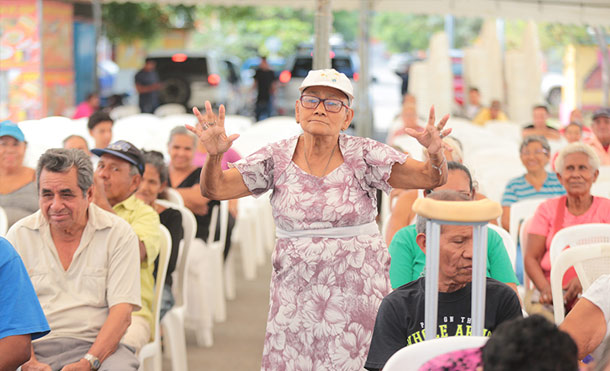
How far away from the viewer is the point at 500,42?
53.7 feet

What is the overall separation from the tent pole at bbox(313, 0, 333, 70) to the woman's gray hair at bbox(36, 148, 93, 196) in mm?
1919

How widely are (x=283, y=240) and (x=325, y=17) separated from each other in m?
2.36

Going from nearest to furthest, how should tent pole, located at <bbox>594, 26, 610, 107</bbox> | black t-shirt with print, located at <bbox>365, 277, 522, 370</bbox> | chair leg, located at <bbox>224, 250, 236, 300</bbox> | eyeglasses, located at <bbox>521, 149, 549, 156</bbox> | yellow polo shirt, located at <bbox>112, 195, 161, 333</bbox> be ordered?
black t-shirt with print, located at <bbox>365, 277, 522, 370</bbox> → yellow polo shirt, located at <bbox>112, 195, 161, 333</bbox> → eyeglasses, located at <bbox>521, 149, 549, 156</bbox> → chair leg, located at <bbox>224, 250, 236, 300</bbox> → tent pole, located at <bbox>594, 26, 610, 107</bbox>

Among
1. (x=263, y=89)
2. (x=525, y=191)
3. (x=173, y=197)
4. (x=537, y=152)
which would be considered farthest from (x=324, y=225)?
(x=263, y=89)

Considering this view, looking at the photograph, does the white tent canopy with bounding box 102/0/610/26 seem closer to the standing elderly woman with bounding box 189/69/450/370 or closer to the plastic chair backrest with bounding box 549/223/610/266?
the plastic chair backrest with bounding box 549/223/610/266

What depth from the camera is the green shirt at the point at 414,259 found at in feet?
11.3

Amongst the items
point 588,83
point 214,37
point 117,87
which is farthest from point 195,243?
point 214,37

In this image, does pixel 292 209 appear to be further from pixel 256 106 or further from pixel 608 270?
pixel 256 106

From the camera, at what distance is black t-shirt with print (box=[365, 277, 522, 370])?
9.14 ft

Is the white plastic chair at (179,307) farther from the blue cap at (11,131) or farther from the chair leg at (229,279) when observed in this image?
the chair leg at (229,279)

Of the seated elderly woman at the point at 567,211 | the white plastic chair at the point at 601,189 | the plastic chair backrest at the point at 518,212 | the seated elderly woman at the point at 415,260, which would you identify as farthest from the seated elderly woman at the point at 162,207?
the white plastic chair at the point at 601,189

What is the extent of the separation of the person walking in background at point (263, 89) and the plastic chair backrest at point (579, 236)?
14.1m

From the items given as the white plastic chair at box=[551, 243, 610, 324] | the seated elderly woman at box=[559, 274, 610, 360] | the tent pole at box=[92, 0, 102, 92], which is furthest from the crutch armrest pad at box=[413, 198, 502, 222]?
the tent pole at box=[92, 0, 102, 92]

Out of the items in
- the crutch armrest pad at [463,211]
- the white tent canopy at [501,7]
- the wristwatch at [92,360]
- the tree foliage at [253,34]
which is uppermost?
the tree foliage at [253,34]
